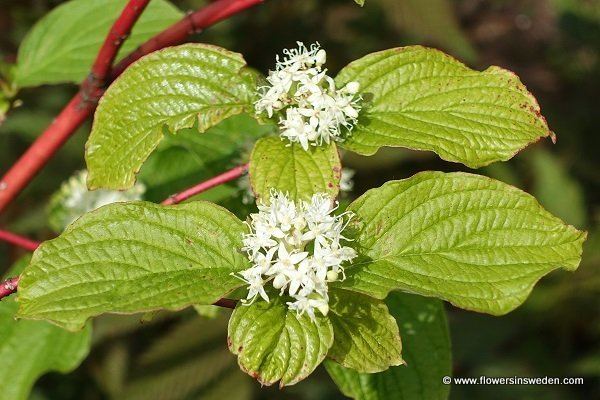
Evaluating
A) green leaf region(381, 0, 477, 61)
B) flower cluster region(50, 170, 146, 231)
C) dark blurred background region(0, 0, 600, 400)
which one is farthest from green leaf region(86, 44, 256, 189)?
green leaf region(381, 0, 477, 61)

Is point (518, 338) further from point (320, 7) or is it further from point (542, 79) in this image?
point (542, 79)

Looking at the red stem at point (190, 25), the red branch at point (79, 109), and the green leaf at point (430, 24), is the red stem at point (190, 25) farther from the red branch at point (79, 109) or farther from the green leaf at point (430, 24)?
the green leaf at point (430, 24)

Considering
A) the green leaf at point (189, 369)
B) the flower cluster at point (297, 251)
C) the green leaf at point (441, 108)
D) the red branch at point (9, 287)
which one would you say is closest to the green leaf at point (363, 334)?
the flower cluster at point (297, 251)

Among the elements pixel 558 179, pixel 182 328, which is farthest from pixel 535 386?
pixel 182 328

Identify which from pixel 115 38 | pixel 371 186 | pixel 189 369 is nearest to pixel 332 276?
pixel 115 38

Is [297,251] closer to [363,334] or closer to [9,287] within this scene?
[363,334]

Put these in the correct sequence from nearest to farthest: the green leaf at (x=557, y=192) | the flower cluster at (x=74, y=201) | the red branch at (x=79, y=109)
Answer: the red branch at (x=79, y=109) < the flower cluster at (x=74, y=201) < the green leaf at (x=557, y=192)
